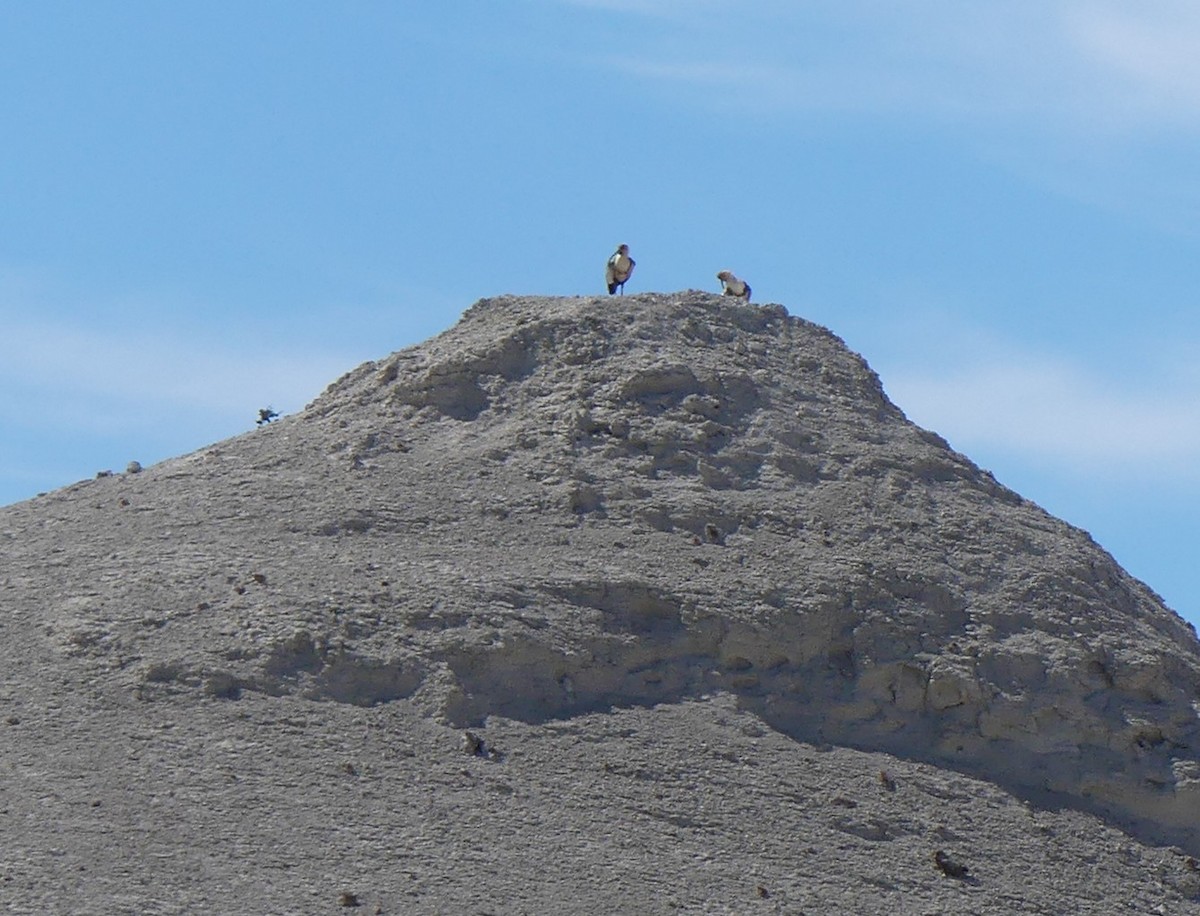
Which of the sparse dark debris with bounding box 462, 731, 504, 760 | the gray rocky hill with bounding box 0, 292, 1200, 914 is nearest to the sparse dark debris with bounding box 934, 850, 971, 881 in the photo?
the gray rocky hill with bounding box 0, 292, 1200, 914

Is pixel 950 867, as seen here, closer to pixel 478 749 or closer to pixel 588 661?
pixel 588 661

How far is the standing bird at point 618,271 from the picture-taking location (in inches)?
958

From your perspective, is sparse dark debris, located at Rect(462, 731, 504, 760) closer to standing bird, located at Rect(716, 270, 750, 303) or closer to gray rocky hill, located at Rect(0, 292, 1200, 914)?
gray rocky hill, located at Rect(0, 292, 1200, 914)

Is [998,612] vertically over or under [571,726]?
over

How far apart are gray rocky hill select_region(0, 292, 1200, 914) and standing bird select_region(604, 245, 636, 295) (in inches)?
85.0

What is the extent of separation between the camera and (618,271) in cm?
2433

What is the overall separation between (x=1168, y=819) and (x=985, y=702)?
1704 millimetres

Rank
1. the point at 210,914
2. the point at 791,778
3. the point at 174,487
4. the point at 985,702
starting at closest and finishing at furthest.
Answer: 1. the point at 210,914
2. the point at 791,778
3. the point at 985,702
4. the point at 174,487

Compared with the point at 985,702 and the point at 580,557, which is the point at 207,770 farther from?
the point at 985,702

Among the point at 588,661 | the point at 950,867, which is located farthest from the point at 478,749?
the point at 950,867

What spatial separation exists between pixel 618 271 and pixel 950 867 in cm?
932

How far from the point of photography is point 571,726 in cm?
1739

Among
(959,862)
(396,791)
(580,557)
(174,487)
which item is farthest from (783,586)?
(174,487)

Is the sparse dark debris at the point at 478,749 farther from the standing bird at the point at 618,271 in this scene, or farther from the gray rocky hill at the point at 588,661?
the standing bird at the point at 618,271
